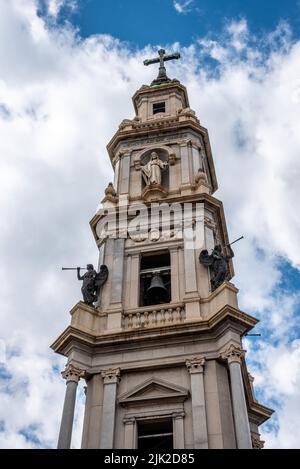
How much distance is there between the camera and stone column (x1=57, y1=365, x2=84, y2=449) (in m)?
19.5

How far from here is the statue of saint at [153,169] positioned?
2919cm

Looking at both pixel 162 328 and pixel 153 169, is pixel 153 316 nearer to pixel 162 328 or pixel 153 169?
pixel 162 328

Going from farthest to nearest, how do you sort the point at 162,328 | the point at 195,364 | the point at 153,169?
the point at 153,169 < the point at 162,328 < the point at 195,364

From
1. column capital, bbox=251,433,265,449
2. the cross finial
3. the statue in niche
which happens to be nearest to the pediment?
the statue in niche

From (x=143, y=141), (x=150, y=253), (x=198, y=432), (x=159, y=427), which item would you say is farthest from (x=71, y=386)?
(x=143, y=141)

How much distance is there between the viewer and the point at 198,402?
65.7 ft

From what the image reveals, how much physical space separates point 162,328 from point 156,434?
3431mm

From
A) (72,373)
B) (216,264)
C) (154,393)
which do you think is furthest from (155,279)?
(72,373)

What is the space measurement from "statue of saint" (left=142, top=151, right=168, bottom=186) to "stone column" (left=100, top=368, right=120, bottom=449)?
10.2 m

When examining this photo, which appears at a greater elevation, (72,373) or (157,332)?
(157,332)

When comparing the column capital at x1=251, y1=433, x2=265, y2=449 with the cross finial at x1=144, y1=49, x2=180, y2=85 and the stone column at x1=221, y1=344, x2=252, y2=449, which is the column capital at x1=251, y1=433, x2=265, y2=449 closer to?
the stone column at x1=221, y1=344, x2=252, y2=449

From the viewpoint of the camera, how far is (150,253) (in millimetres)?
26203

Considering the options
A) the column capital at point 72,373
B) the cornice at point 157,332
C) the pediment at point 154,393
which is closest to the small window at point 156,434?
the pediment at point 154,393

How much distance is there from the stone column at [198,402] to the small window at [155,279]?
4.11m
